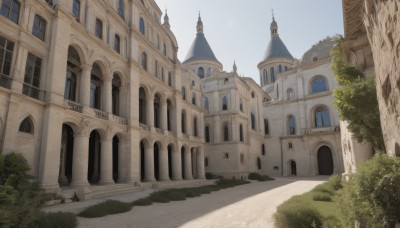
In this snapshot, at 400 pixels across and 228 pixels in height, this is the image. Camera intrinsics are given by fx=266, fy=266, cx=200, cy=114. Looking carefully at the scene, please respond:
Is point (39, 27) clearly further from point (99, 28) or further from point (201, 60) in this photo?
point (201, 60)

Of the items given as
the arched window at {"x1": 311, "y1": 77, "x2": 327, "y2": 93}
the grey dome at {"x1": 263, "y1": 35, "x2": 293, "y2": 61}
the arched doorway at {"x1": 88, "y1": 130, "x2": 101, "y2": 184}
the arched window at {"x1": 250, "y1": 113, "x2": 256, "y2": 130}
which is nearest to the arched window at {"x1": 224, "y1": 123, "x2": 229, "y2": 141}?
the arched window at {"x1": 250, "y1": 113, "x2": 256, "y2": 130}

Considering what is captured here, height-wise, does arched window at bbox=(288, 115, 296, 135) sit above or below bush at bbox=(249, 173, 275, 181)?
above

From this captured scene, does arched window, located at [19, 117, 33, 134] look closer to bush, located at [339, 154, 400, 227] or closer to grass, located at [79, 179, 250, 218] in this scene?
grass, located at [79, 179, 250, 218]

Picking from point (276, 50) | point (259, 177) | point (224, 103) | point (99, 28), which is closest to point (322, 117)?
point (259, 177)

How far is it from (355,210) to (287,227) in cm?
292

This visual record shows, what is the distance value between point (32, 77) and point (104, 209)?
905 centimetres

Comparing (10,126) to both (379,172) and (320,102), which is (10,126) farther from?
(320,102)

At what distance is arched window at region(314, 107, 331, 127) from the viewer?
148 feet

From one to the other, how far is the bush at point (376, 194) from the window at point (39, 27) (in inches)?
713

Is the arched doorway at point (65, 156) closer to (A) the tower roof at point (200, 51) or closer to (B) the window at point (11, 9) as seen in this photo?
(B) the window at point (11, 9)

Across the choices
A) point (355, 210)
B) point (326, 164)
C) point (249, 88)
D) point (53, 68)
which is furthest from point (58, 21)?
point (326, 164)

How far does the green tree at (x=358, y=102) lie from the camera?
10.2 meters

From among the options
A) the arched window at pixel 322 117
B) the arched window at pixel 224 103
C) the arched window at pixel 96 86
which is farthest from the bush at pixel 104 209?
the arched window at pixel 322 117

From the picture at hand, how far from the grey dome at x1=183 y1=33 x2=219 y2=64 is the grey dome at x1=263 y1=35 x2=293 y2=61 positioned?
1476 centimetres
